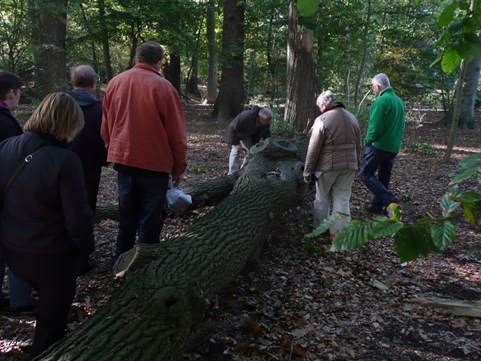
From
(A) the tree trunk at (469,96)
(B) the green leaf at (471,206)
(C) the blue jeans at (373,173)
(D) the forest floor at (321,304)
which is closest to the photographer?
(B) the green leaf at (471,206)

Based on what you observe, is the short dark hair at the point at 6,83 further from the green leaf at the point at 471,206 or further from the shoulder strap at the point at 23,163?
the green leaf at the point at 471,206

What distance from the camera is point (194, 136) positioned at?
1255 cm

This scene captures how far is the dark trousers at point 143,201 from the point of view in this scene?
3699 millimetres

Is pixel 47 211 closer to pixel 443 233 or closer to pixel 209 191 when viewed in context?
pixel 443 233

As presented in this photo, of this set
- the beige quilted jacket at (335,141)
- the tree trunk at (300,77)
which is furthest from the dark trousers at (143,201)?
the tree trunk at (300,77)

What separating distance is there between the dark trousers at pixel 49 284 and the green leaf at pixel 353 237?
1.94m

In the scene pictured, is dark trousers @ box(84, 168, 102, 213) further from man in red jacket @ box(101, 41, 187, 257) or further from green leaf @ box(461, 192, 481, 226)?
green leaf @ box(461, 192, 481, 226)

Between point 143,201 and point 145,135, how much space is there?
638 mm

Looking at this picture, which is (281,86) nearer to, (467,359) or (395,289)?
(395,289)

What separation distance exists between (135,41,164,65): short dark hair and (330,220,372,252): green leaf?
2908 millimetres

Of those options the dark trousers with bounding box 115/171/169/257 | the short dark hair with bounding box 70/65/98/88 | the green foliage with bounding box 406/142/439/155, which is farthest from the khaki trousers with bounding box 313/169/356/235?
the green foliage with bounding box 406/142/439/155

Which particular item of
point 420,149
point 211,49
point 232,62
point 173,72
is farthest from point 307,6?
point 173,72

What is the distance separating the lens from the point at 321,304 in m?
4.04

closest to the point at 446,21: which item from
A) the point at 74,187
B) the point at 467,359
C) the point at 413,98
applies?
the point at 74,187
